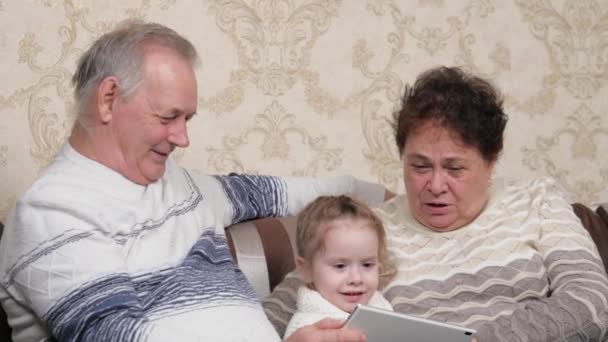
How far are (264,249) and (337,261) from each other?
40 cm

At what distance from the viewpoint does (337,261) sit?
205 centimetres

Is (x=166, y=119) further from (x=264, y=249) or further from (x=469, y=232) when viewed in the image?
(x=469, y=232)

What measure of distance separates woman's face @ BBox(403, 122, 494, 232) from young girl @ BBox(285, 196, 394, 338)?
198mm

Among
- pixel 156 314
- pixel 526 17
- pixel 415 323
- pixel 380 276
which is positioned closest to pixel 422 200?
pixel 380 276

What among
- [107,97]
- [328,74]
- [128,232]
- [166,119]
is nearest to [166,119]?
[166,119]

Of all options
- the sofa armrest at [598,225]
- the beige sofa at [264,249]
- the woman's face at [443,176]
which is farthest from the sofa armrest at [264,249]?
the sofa armrest at [598,225]

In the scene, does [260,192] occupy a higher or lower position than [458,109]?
lower

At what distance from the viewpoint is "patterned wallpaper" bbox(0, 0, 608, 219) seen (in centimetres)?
259

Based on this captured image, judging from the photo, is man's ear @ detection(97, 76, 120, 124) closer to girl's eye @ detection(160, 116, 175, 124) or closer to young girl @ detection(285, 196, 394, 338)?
girl's eye @ detection(160, 116, 175, 124)

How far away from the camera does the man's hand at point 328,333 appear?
1.75 meters

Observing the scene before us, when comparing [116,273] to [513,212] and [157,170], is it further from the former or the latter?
[513,212]

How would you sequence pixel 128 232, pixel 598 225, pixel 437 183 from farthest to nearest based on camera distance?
pixel 598 225 < pixel 437 183 < pixel 128 232

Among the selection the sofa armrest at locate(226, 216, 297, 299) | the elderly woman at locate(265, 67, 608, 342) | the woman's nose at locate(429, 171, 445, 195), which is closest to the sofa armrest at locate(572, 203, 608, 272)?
the elderly woman at locate(265, 67, 608, 342)

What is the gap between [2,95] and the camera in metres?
2.55
